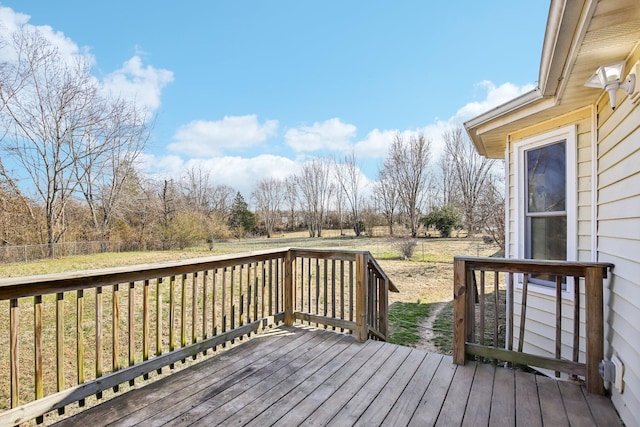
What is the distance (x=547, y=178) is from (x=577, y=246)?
743mm

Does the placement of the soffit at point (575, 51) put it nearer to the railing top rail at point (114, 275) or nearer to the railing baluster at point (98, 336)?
the railing top rail at point (114, 275)

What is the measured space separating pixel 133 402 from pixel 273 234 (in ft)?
86.3

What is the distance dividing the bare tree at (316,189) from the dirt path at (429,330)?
21.2m

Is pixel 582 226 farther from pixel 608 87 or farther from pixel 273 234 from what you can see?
pixel 273 234

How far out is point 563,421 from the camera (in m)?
1.82

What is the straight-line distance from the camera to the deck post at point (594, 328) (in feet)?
6.88

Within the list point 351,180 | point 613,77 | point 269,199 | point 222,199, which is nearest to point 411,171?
point 351,180

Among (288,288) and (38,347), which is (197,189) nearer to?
(288,288)

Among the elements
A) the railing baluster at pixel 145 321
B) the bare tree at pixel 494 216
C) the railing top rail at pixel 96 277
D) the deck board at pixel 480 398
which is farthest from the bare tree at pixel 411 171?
the railing baluster at pixel 145 321

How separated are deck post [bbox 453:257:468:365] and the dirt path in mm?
1333

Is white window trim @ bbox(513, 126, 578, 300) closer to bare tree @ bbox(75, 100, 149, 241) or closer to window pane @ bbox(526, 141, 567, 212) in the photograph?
window pane @ bbox(526, 141, 567, 212)

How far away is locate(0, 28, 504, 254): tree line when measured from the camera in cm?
1223

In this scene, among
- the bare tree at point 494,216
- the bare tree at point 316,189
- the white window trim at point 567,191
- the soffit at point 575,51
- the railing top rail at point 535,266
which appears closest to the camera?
the soffit at point 575,51

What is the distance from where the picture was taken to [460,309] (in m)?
2.61
